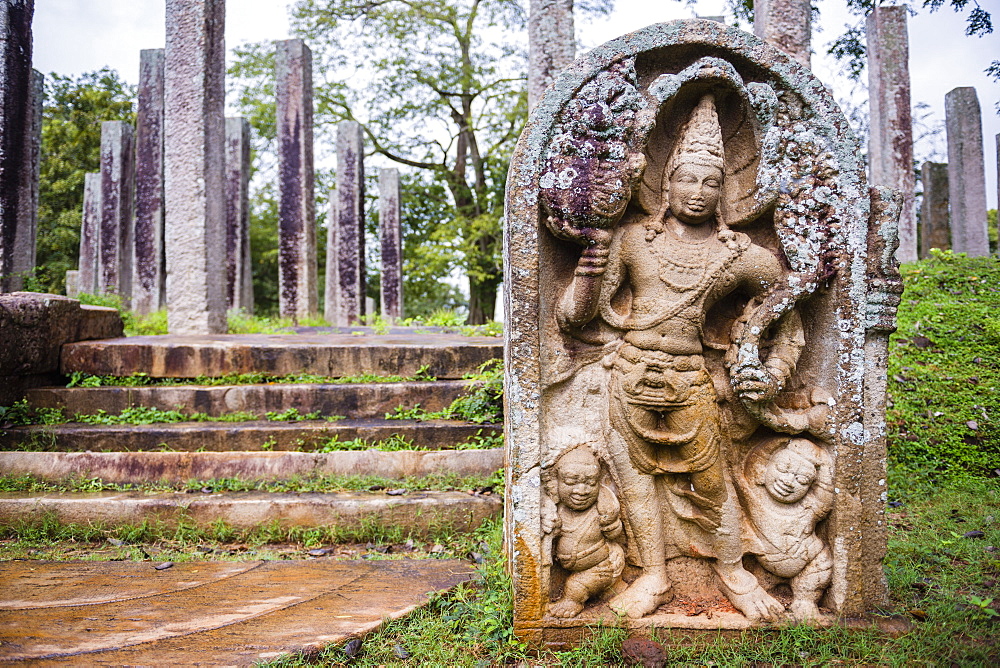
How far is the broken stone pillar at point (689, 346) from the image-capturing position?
8.42 ft

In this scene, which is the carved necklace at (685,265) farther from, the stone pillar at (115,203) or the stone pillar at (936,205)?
the stone pillar at (936,205)

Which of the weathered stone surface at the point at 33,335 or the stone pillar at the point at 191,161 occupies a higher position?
the stone pillar at the point at 191,161

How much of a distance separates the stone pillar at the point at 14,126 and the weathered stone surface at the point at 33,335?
130 inches

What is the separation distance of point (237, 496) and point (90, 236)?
45.3 ft

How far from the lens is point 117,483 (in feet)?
12.5

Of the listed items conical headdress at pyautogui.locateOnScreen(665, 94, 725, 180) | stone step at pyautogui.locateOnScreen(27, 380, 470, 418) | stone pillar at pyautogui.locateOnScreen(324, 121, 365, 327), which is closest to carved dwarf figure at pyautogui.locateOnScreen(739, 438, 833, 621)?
conical headdress at pyautogui.locateOnScreen(665, 94, 725, 180)

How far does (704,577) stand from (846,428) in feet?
3.08

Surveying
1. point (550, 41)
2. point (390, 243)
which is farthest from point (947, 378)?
point (390, 243)

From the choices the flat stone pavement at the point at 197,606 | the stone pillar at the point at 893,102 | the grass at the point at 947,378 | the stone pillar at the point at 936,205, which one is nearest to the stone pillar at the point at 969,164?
the stone pillar at the point at 936,205

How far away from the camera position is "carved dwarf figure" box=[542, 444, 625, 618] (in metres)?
2.58

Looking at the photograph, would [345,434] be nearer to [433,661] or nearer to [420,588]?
[420,588]

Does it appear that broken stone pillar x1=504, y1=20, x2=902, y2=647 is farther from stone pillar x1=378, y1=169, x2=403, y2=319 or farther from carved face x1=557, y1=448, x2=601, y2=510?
stone pillar x1=378, y1=169, x2=403, y2=319

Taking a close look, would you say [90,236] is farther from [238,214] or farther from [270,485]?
[270,485]

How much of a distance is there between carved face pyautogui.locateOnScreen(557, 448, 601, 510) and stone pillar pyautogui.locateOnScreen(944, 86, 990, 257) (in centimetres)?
1277
